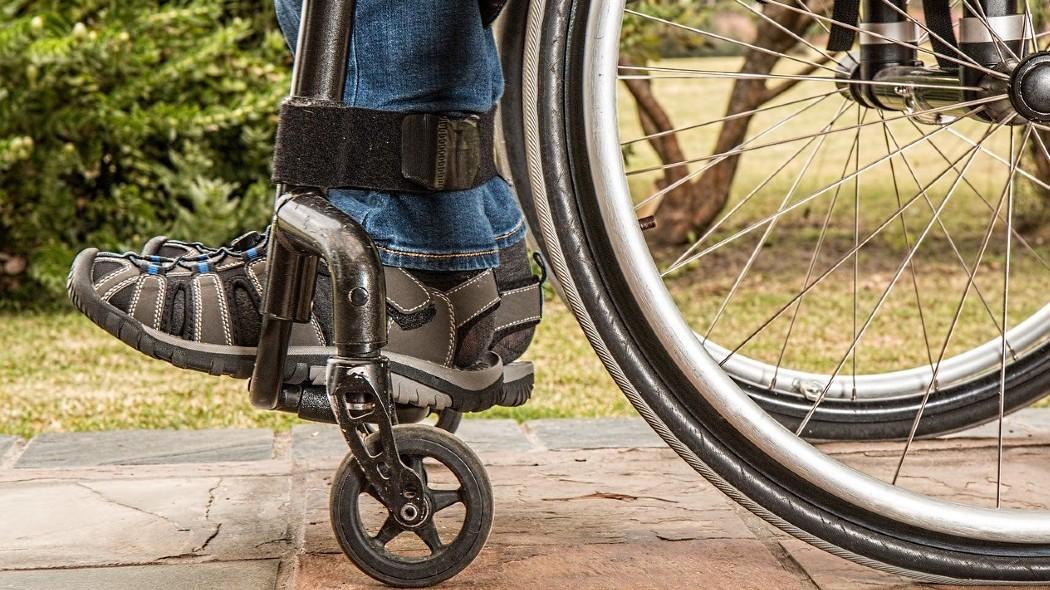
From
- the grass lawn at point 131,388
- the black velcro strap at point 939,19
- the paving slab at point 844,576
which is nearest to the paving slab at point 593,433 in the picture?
the grass lawn at point 131,388

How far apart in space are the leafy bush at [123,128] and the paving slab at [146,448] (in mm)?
1230

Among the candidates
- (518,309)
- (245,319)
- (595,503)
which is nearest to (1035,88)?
(518,309)

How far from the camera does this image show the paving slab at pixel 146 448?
62.4 inches

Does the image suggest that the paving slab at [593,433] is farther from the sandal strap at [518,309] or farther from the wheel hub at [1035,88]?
the wheel hub at [1035,88]

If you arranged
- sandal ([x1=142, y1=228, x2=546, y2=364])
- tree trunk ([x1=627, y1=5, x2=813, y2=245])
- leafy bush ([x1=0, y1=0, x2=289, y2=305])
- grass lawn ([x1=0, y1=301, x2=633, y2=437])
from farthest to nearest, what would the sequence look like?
1. tree trunk ([x1=627, y1=5, x2=813, y2=245])
2. leafy bush ([x1=0, y1=0, x2=289, y2=305])
3. grass lawn ([x1=0, y1=301, x2=633, y2=437])
4. sandal ([x1=142, y1=228, x2=546, y2=364])

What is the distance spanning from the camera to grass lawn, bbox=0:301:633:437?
1.96 metres

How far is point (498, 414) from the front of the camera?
1967 millimetres

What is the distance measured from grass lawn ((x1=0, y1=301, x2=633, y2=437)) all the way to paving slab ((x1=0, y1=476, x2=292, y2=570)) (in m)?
0.43

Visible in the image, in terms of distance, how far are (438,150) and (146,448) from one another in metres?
0.73

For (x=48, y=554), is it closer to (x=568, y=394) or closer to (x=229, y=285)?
(x=229, y=285)

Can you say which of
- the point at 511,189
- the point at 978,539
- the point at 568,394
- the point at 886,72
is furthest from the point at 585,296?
the point at 568,394

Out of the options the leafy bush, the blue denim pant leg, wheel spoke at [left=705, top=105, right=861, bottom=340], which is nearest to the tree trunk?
the leafy bush

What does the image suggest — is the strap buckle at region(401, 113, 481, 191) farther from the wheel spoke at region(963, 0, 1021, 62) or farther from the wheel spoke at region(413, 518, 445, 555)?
the wheel spoke at region(963, 0, 1021, 62)

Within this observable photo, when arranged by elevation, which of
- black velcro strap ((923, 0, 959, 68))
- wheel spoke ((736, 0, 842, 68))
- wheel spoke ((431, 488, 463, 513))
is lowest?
wheel spoke ((431, 488, 463, 513))
